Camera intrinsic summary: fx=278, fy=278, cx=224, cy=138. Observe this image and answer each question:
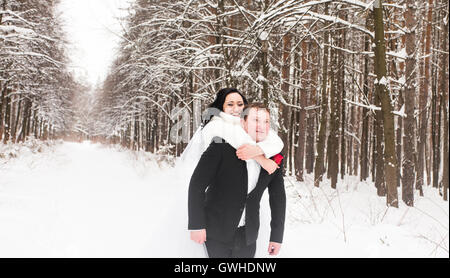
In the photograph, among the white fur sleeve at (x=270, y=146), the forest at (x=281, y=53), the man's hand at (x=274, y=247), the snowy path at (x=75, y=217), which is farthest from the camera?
the forest at (x=281, y=53)

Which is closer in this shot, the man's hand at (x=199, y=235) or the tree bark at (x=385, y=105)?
the man's hand at (x=199, y=235)

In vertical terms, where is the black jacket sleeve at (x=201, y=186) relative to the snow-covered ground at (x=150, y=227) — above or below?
above

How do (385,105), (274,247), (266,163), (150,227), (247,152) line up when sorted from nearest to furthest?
(247,152), (266,163), (274,247), (150,227), (385,105)

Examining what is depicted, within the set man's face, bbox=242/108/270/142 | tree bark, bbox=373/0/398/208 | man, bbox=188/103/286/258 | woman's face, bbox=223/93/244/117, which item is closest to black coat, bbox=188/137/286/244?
man, bbox=188/103/286/258

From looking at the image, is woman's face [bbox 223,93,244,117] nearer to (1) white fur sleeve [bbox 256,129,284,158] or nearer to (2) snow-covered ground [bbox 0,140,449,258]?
(1) white fur sleeve [bbox 256,129,284,158]

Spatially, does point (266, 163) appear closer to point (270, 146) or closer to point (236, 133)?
point (270, 146)

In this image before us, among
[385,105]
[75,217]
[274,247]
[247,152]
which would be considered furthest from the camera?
[385,105]

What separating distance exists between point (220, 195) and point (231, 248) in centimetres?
45

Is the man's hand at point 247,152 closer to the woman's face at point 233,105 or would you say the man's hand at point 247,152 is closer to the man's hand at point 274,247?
the woman's face at point 233,105

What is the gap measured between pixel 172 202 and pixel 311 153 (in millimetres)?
16498

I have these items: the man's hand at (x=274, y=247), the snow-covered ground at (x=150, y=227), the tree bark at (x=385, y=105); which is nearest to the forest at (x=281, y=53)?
the tree bark at (x=385, y=105)

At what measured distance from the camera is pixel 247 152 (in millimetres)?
2102

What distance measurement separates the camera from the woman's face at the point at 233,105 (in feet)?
8.08

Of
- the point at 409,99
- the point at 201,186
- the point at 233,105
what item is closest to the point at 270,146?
the point at 233,105
